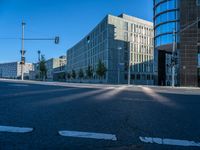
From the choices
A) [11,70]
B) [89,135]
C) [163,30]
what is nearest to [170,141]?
[89,135]

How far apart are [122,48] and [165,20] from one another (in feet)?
84.7

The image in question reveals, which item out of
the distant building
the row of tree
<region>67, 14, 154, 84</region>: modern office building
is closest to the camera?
the row of tree

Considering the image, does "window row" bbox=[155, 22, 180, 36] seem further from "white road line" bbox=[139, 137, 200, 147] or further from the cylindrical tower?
"white road line" bbox=[139, 137, 200, 147]

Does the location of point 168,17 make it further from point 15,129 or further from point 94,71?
point 15,129

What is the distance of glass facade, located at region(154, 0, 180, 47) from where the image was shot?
54.1 metres

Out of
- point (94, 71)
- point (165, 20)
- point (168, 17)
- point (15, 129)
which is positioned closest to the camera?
point (15, 129)

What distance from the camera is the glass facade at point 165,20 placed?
54.1 meters

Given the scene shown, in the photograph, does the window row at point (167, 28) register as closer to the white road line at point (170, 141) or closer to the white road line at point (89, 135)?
the white road line at point (170, 141)

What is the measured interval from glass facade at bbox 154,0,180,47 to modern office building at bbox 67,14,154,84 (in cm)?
1477

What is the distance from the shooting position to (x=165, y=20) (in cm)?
5616

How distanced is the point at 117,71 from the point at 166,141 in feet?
244

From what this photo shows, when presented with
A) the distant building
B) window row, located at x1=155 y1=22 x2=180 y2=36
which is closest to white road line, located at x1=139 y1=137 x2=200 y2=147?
window row, located at x1=155 y1=22 x2=180 y2=36

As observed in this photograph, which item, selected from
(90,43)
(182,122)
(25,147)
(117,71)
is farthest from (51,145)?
(90,43)

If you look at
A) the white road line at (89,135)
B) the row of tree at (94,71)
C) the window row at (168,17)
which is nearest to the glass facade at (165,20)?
the window row at (168,17)
